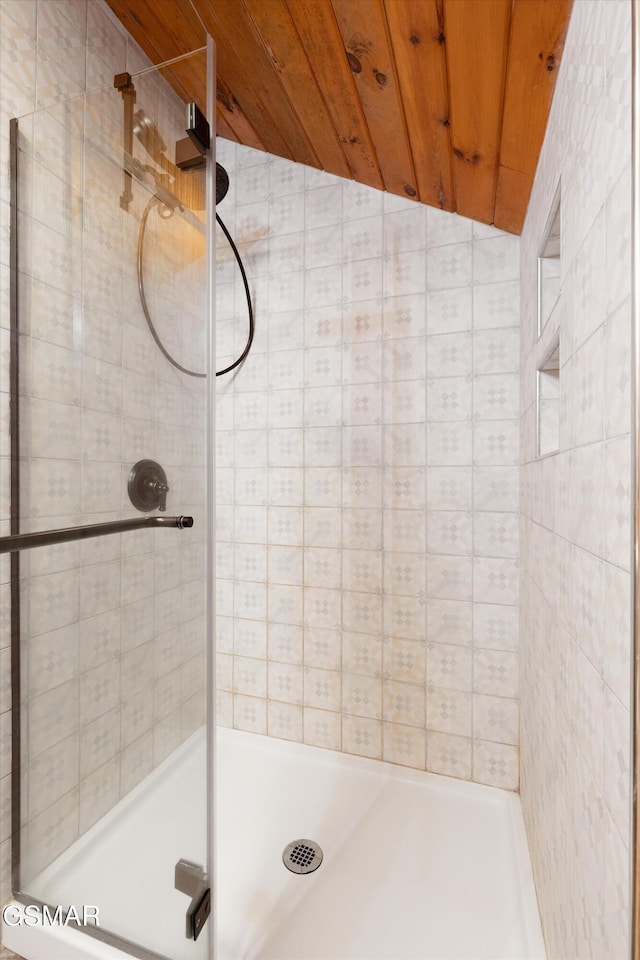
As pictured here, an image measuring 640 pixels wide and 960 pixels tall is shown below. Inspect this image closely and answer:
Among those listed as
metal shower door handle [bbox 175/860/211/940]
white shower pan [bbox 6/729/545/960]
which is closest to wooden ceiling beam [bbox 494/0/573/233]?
white shower pan [bbox 6/729/545/960]

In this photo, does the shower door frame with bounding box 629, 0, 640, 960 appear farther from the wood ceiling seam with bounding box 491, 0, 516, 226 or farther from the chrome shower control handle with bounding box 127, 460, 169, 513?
the chrome shower control handle with bounding box 127, 460, 169, 513

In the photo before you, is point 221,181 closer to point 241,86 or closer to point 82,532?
point 241,86

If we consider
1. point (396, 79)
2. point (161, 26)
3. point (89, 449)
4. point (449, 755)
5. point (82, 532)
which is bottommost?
point (449, 755)

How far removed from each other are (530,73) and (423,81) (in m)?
0.22

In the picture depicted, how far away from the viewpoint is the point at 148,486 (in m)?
0.91

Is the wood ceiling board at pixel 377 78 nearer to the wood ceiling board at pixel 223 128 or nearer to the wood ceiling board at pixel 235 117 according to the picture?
the wood ceiling board at pixel 235 117

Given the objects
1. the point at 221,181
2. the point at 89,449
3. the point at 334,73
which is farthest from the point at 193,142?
the point at 221,181

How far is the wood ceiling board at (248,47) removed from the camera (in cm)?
111

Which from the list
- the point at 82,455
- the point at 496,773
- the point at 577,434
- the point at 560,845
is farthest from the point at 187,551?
the point at 496,773

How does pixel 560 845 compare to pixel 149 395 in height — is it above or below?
below

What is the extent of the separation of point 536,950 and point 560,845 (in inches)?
14.4

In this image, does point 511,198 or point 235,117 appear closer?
point 511,198

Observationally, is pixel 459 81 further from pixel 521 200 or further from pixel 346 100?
pixel 521 200

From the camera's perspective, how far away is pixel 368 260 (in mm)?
1696
